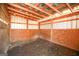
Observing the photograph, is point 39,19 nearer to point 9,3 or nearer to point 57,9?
point 57,9

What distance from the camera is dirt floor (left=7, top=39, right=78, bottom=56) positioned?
1855mm

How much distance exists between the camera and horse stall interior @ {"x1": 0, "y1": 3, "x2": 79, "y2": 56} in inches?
71.9

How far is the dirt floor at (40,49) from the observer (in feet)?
6.09

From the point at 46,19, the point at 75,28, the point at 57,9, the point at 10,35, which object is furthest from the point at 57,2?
the point at 10,35

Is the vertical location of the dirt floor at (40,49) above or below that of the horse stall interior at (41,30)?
below

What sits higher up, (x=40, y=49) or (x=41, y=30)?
(x=41, y=30)

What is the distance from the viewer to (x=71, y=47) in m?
1.85

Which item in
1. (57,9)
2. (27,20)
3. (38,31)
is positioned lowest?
(38,31)

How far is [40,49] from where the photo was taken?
6.14 ft

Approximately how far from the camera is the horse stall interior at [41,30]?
183cm

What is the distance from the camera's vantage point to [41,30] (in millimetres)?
1864

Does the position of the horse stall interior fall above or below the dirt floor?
above

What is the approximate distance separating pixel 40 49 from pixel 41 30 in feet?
0.79

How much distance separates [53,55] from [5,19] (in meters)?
0.75
